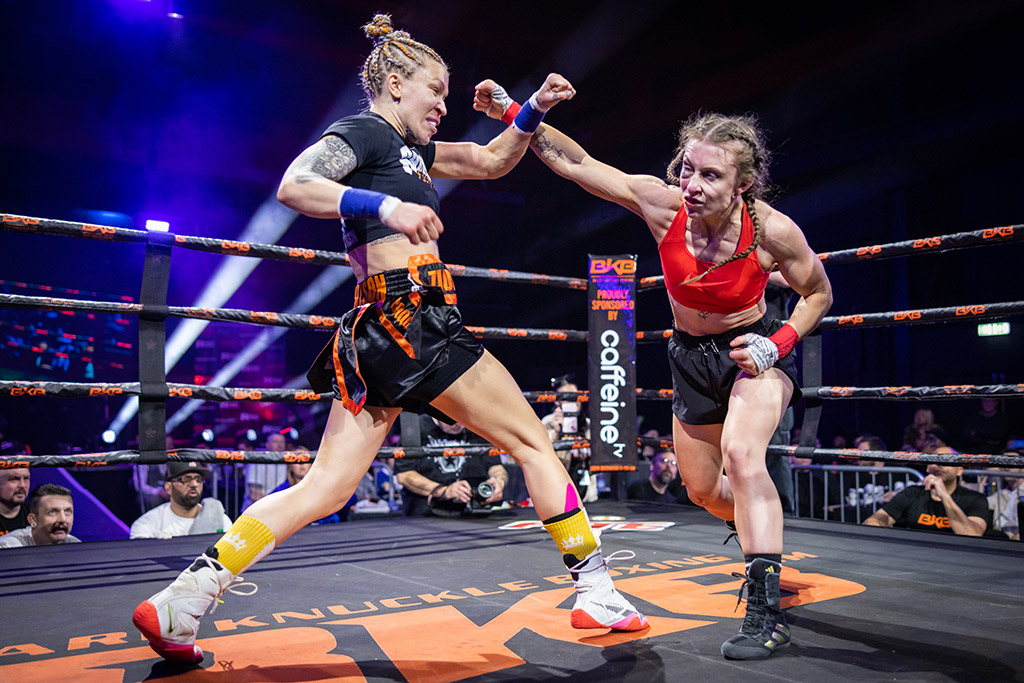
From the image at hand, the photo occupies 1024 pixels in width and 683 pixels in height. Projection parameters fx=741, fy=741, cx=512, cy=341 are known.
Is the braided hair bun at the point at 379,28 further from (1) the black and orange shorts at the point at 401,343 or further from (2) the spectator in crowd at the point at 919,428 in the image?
(2) the spectator in crowd at the point at 919,428

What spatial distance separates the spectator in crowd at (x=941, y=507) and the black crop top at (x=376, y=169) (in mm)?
3001

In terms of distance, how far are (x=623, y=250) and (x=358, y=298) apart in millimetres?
8018

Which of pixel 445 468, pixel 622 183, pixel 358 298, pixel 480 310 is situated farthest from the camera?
pixel 480 310

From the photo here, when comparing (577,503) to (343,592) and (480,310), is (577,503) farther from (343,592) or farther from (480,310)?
(480,310)

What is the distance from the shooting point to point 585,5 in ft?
21.5

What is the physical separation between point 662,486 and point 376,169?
4169 millimetres

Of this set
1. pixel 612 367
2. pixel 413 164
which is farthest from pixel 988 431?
pixel 413 164

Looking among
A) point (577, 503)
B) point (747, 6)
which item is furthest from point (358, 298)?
→ point (747, 6)

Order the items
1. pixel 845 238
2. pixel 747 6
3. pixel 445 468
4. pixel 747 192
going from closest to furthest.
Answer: pixel 747 192 → pixel 445 468 → pixel 747 6 → pixel 845 238

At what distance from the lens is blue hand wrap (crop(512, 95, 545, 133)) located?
210 centimetres

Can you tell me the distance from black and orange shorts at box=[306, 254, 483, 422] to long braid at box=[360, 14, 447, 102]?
0.48 m

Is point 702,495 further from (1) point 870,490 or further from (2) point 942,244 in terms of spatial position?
(1) point 870,490

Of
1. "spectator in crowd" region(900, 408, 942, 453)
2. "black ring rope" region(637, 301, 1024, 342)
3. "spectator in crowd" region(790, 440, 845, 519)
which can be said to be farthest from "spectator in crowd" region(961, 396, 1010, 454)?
"black ring rope" region(637, 301, 1024, 342)

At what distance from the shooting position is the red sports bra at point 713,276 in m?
2.03
